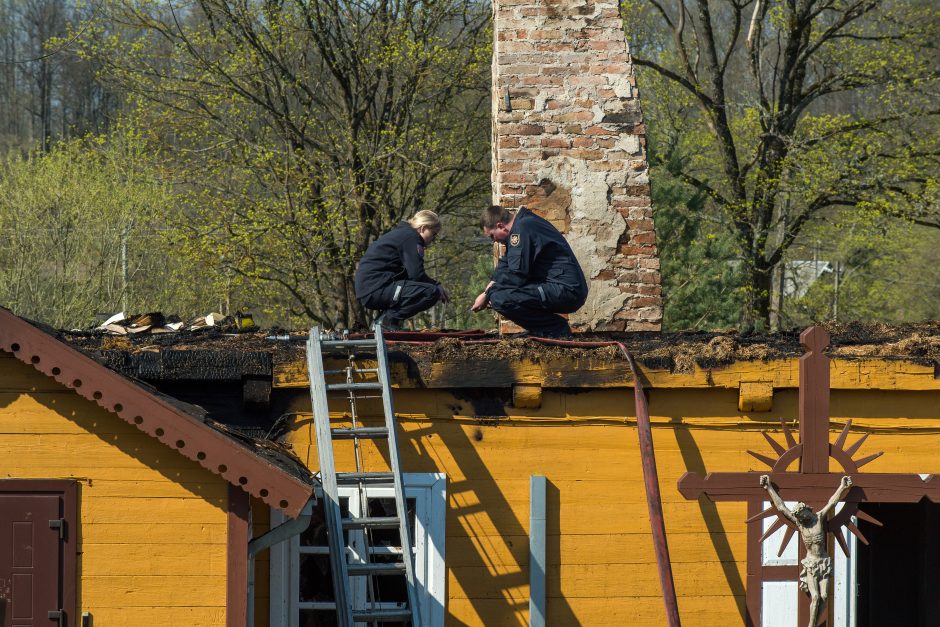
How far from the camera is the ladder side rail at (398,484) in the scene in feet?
19.6

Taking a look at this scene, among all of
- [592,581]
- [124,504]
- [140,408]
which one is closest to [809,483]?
[592,581]

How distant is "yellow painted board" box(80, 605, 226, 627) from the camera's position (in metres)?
5.93

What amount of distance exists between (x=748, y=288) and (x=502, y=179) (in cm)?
1306

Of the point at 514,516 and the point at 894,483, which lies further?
the point at 514,516

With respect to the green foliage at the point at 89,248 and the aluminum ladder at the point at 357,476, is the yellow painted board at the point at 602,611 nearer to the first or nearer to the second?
the aluminum ladder at the point at 357,476

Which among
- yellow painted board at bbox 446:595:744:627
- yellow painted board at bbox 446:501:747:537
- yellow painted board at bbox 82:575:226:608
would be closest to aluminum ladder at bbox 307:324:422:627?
yellow painted board at bbox 446:595:744:627

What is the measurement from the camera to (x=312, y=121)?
20.7m

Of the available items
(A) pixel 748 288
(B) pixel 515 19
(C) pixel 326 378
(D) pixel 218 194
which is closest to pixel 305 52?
(D) pixel 218 194

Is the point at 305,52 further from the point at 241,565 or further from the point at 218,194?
the point at 241,565

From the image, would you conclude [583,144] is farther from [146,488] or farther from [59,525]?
[59,525]

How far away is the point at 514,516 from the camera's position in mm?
6836

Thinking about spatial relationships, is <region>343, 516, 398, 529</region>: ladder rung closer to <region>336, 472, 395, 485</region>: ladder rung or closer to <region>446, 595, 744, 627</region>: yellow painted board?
<region>336, 472, 395, 485</region>: ladder rung

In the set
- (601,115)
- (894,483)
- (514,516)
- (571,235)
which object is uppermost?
(601,115)

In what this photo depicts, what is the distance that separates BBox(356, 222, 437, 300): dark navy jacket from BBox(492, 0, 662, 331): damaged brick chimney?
2056 mm
